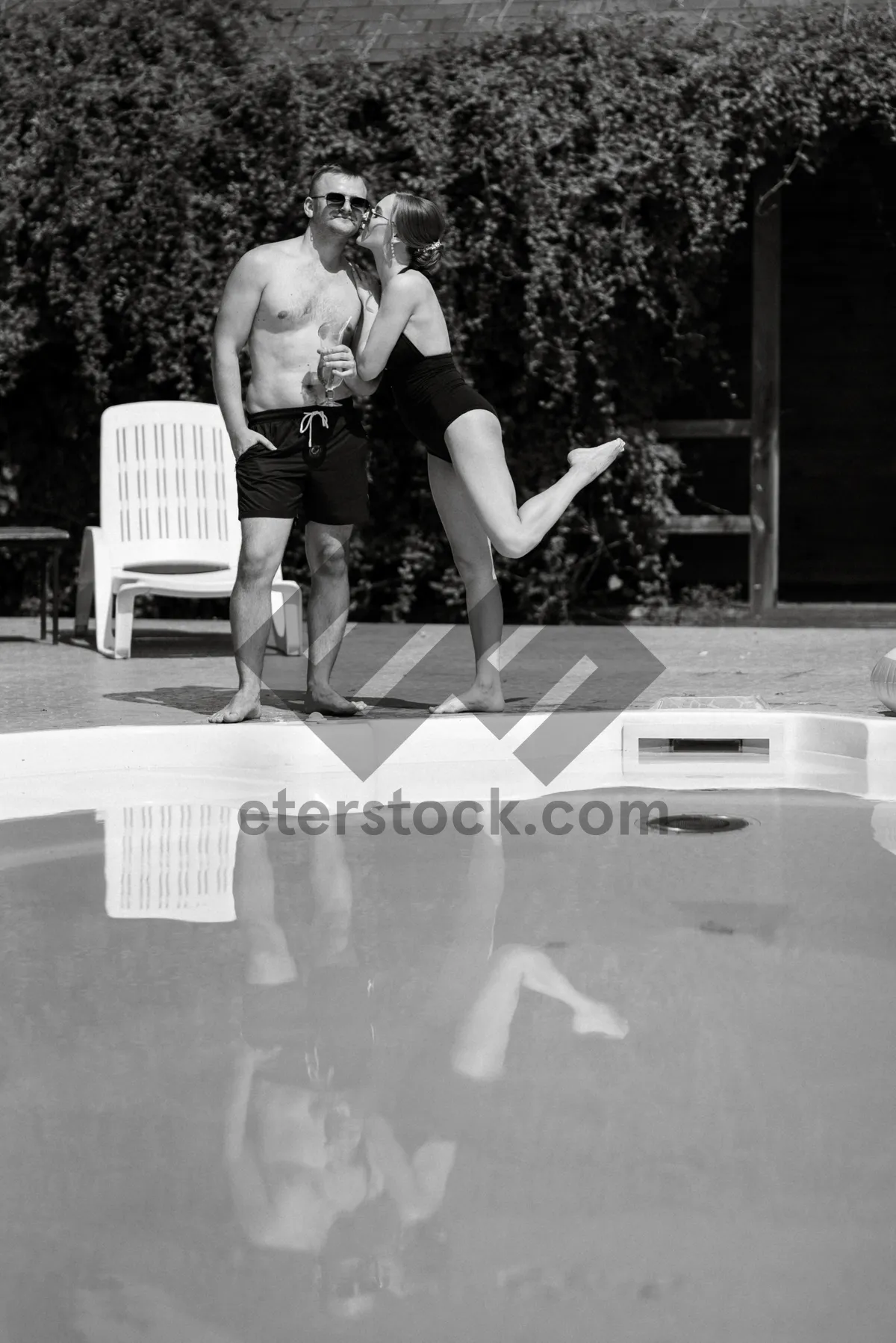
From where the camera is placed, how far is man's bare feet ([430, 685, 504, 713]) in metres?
4.79

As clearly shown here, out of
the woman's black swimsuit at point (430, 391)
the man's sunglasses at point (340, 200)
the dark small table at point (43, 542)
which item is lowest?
the dark small table at point (43, 542)

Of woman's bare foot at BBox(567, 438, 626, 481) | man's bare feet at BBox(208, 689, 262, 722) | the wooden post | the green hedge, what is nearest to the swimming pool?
man's bare feet at BBox(208, 689, 262, 722)

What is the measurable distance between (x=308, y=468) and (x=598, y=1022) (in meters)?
2.83

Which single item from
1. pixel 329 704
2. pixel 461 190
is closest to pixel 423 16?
pixel 461 190

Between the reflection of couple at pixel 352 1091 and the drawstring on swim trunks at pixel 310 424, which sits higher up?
the drawstring on swim trunks at pixel 310 424

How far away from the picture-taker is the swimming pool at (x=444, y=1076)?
155 cm

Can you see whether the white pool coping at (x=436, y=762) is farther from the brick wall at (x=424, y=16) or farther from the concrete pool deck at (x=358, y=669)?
the brick wall at (x=424, y=16)

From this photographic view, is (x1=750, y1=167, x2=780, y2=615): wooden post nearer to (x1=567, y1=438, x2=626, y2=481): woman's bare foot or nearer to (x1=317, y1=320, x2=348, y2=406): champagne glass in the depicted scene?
(x1=567, y1=438, x2=626, y2=481): woman's bare foot

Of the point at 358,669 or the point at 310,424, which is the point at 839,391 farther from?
the point at 310,424

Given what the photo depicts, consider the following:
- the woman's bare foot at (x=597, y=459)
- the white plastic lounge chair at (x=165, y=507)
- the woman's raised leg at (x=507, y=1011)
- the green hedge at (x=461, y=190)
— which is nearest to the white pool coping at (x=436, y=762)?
the woman's bare foot at (x=597, y=459)

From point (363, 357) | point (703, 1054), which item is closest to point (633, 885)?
point (703, 1054)

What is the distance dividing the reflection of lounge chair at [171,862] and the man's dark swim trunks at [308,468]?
1218 millimetres

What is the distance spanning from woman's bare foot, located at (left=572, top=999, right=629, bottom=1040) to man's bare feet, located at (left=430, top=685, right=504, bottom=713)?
2.32 meters

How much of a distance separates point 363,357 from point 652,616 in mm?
4109
